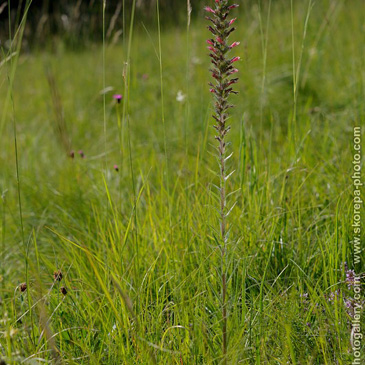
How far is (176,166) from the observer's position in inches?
110

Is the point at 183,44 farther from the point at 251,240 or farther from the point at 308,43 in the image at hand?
the point at 251,240

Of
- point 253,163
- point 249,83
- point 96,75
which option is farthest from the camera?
point 96,75

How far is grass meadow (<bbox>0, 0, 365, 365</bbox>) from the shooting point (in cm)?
130

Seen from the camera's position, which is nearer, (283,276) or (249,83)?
(283,276)

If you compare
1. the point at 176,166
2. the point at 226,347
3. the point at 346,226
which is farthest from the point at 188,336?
the point at 176,166

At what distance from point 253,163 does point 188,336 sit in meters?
0.95

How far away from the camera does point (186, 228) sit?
174 centimetres

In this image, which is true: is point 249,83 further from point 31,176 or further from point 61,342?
point 61,342

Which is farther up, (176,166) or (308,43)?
(308,43)

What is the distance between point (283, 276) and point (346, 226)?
270 mm

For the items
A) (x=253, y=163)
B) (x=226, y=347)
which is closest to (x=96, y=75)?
(x=253, y=163)

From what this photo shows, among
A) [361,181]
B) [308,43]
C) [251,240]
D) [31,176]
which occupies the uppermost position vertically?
[308,43]

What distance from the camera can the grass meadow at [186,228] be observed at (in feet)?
4.27

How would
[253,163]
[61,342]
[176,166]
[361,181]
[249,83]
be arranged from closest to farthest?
[61,342] < [361,181] < [253,163] < [176,166] < [249,83]
